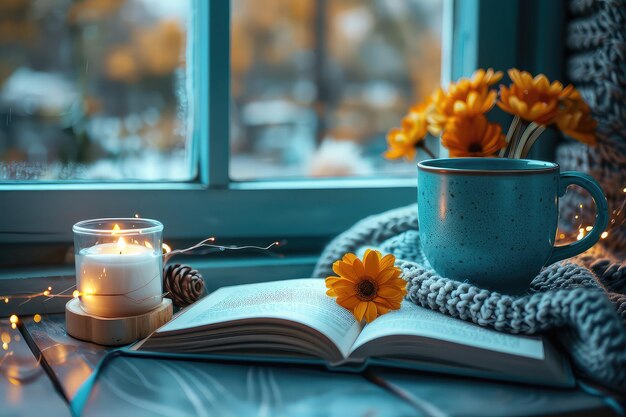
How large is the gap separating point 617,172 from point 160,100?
0.63 m

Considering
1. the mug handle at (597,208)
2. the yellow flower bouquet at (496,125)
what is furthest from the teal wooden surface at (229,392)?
the yellow flower bouquet at (496,125)

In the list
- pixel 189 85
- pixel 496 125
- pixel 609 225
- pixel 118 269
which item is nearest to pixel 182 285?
pixel 118 269

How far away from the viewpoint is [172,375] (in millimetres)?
637

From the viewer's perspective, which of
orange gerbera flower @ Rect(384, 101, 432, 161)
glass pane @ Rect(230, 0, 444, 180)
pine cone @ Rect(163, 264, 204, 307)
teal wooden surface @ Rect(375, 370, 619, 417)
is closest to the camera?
teal wooden surface @ Rect(375, 370, 619, 417)

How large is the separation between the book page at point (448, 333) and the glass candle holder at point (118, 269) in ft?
0.76

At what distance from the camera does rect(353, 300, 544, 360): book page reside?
0.62m

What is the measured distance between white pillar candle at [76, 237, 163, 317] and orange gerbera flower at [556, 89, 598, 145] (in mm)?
517

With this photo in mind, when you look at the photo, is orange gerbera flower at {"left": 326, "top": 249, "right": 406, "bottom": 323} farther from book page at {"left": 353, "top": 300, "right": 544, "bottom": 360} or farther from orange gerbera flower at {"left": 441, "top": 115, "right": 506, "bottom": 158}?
orange gerbera flower at {"left": 441, "top": 115, "right": 506, "bottom": 158}

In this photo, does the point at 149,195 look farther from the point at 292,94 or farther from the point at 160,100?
the point at 292,94

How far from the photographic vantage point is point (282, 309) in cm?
68

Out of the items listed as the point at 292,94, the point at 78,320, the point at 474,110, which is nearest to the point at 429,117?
the point at 474,110

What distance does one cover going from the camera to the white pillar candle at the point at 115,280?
0.71m

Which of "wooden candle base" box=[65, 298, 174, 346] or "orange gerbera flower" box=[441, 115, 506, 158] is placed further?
"orange gerbera flower" box=[441, 115, 506, 158]

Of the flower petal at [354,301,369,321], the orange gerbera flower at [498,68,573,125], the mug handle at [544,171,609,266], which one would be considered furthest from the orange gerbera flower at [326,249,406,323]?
the orange gerbera flower at [498,68,573,125]
